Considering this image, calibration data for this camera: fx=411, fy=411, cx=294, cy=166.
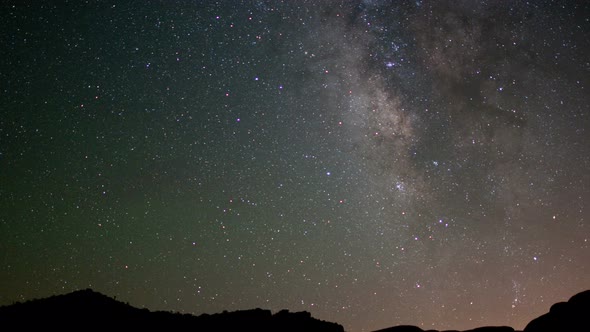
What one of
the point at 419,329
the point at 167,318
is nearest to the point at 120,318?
the point at 167,318

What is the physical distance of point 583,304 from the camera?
1525 centimetres

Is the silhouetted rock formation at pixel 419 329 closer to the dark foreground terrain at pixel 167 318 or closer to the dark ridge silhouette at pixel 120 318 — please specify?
the dark foreground terrain at pixel 167 318

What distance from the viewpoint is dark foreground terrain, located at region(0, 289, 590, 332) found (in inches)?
596

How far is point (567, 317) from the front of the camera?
15.3 meters

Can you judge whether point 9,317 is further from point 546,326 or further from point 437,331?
point 546,326

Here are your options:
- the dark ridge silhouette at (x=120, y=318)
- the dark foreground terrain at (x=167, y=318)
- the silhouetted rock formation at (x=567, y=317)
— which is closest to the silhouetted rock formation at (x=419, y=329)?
the dark foreground terrain at (x=167, y=318)

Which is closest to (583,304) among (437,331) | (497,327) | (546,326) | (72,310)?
(546,326)

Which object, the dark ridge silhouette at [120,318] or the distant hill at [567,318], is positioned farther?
the dark ridge silhouette at [120,318]

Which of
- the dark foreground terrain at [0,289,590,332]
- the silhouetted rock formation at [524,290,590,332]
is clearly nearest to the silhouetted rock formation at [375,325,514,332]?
the dark foreground terrain at [0,289,590,332]

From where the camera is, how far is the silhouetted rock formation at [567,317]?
14.7 meters

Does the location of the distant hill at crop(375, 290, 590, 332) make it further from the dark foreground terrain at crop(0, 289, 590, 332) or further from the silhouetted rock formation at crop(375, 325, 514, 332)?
the silhouetted rock formation at crop(375, 325, 514, 332)

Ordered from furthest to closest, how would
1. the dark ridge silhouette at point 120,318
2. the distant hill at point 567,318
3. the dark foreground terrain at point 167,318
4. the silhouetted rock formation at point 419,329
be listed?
the silhouetted rock formation at point 419,329
the dark ridge silhouette at point 120,318
the dark foreground terrain at point 167,318
the distant hill at point 567,318

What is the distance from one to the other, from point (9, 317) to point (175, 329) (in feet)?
19.8

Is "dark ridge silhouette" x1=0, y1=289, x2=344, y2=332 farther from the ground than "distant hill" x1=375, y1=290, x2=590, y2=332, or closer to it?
farther from the ground
